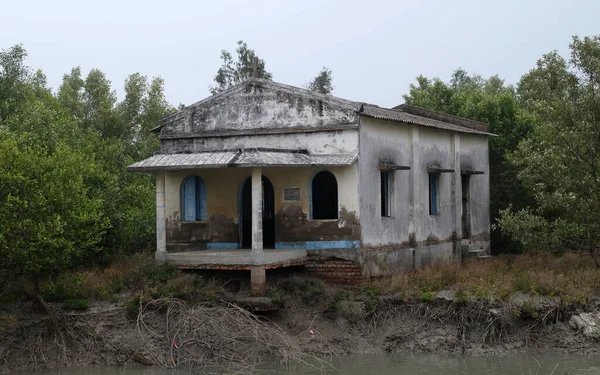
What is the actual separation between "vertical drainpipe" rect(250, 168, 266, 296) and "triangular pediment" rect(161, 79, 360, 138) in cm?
217

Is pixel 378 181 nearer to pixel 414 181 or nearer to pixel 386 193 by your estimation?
pixel 386 193

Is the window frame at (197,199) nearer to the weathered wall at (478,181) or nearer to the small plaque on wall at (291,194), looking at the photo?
the small plaque on wall at (291,194)

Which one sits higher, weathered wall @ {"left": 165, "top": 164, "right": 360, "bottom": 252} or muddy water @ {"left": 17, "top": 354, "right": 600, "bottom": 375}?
weathered wall @ {"left": 165, "top": 164, "right": 360, "bottom": 252}

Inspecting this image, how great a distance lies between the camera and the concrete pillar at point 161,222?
18938mm

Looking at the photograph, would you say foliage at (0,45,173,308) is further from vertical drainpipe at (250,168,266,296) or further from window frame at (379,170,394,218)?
window frame at (379,170,394,218)

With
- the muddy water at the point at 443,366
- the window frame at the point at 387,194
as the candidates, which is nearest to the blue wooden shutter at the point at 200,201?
the window frame at the point at 387,194

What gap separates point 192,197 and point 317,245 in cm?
344

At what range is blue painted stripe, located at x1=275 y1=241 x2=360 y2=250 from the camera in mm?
18891

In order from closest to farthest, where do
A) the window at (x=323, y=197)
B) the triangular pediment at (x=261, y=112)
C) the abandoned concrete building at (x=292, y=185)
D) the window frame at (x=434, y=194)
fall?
the abandoned concrete building at (x=292, y=185), the triangular pediment at (x=261, y=112), the window at (x=323, y=197), the window frame at (x=434, y=194)

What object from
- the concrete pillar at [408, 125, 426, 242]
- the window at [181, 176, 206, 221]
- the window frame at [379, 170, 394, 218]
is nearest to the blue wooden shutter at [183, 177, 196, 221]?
the window at [181, 176, 206, 221]

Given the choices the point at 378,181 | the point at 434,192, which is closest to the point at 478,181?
the point at 434,192

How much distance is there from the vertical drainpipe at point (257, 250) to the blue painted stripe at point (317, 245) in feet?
5.36

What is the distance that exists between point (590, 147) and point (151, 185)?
530 inches

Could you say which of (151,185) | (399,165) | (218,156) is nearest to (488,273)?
(399,165)
